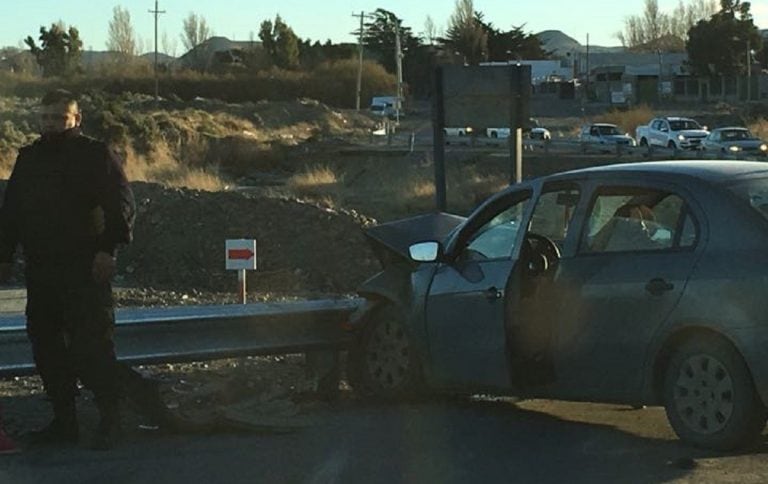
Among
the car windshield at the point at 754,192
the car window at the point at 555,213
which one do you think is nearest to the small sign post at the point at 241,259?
the car window at the point at 555,213

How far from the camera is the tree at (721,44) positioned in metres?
109

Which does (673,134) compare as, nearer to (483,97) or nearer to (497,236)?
(483,97)

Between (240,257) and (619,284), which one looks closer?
(619,284)

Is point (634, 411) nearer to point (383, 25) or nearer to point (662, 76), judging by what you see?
point (662, 76)

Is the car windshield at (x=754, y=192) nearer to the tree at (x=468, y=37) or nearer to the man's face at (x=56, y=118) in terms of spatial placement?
the man's face at (x=56, y=118)

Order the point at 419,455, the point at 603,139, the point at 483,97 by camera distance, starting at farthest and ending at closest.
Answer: the point at 603,139
the point at 483,97
the point at 419,455

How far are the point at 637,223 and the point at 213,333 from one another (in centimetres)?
305

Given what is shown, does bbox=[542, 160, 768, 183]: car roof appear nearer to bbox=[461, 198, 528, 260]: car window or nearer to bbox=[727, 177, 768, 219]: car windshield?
bbox=[727, 177, 768, 219]: car windshield

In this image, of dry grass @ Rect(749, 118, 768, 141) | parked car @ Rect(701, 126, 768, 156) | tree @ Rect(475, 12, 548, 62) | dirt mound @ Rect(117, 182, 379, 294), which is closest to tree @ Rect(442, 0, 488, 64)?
tree @ Rect(475, 12, 548, 62)

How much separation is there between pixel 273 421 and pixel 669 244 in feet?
8.88

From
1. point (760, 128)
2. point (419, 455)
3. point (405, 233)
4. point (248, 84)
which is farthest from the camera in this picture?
point (248, 84)

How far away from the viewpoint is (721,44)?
110 metres

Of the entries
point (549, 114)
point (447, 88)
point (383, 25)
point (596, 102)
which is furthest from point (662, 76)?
point (447, 88)

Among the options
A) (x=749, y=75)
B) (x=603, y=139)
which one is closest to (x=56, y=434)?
(x=603, y=139)
